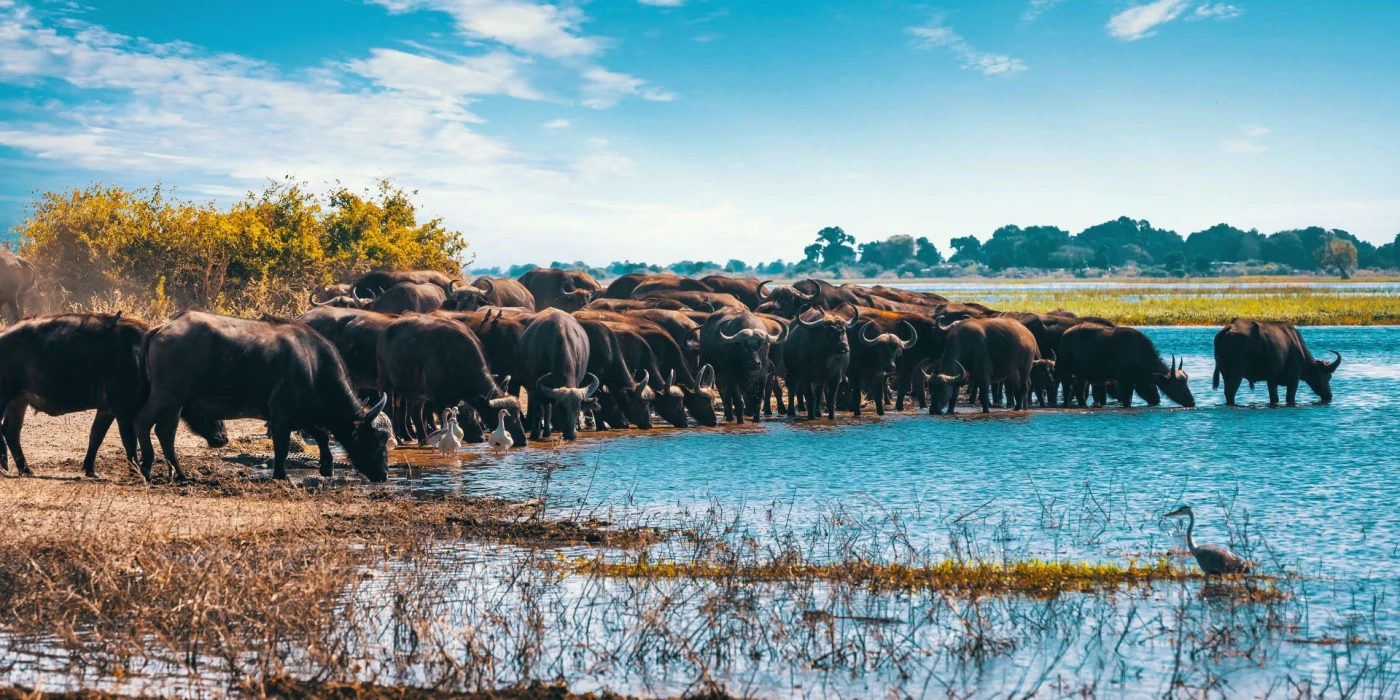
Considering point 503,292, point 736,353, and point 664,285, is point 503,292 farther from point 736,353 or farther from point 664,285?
point 736,353

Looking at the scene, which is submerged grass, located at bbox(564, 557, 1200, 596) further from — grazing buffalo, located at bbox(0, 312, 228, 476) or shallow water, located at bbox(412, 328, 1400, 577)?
grazing buffalo, located at bbox(0, 312, 228, 476)

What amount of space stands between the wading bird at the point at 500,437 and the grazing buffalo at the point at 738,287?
50.1 feet

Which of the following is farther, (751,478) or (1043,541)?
(751,478)

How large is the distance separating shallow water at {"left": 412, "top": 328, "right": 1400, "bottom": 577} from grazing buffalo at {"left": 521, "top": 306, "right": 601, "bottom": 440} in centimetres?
53

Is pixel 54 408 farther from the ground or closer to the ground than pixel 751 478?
farther from the ground

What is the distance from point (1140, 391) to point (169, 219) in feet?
76.7

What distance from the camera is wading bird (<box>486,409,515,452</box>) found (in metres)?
15.0

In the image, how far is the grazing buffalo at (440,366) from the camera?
15.2 meters

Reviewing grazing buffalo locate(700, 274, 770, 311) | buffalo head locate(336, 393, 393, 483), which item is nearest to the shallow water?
buffalo head locate(336, 393, 393, 483)

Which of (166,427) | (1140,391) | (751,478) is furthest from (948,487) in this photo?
(1140,391)

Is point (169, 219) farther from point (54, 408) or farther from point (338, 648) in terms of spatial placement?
point (338, 648)

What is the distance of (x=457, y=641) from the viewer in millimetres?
6754

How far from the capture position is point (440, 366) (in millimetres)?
15172

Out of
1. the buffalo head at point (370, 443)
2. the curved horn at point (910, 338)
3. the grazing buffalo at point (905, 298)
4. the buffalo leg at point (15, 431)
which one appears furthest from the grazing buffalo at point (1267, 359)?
the buffalo leg at point (15, 431)
